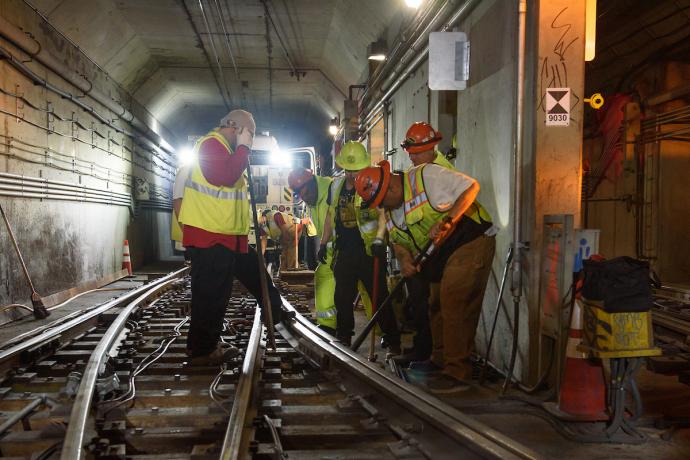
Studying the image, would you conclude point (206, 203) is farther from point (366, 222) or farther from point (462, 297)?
point (462, 297)

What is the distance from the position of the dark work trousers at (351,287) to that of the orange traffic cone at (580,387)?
214 cm

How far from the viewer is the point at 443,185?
4000 millimetres

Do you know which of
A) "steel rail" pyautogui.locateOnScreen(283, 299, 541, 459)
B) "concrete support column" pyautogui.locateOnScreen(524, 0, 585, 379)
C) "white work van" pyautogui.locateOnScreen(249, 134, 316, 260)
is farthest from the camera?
"white work van" pyautogui.locateOnScreen(249, 134, 316, 260)

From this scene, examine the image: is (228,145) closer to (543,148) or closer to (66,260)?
(543,148)

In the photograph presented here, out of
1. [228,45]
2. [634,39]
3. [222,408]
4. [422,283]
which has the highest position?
[228,45]

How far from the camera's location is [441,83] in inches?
206

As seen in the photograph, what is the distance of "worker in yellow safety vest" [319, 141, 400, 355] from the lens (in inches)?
204

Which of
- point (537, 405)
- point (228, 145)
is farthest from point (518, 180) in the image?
point (228, 145)

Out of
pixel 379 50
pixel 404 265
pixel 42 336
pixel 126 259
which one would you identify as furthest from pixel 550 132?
pixel 126 259

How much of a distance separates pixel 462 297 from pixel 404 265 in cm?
52

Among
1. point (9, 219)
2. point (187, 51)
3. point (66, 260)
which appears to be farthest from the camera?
point (187, 51)

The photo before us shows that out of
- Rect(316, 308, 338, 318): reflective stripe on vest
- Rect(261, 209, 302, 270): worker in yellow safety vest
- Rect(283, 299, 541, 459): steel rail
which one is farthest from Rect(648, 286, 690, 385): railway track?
Rect(261, 209, 302, 270): worker in yellow safety vest

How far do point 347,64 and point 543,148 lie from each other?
30.2ft

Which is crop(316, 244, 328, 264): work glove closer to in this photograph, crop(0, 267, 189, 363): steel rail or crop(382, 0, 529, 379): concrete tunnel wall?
crop(382, 0, 529, 379): concrete tunnel wall
